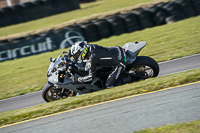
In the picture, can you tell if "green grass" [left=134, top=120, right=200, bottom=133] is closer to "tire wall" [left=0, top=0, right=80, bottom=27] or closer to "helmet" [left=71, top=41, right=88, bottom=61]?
"helmet" [left=71, top=41, right=88, bottom=61]

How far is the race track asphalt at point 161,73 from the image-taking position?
7.98 metres

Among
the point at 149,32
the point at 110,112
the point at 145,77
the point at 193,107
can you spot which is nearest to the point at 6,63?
the point at 149,32

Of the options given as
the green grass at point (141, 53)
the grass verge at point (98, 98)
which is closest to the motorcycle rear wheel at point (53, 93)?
the grass verge at point (98, 98)

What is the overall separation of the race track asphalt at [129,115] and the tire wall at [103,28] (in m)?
9.88

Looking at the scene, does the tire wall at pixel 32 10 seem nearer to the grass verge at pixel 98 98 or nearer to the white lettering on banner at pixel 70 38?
the white lettering on banner at pixel 70 38

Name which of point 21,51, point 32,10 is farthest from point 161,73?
point 32,10

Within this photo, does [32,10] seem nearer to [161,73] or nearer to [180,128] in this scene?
[161,73]

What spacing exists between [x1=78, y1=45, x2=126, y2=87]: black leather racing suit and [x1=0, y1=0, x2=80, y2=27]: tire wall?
2220 cm

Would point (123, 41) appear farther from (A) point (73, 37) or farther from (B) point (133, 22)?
(A) point (73, 37)

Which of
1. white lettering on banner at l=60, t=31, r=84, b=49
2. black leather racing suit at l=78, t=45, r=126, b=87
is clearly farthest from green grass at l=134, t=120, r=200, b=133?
white lettering on banner at l=60, t=31, r=84, b=49

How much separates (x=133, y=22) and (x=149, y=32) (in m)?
1.41

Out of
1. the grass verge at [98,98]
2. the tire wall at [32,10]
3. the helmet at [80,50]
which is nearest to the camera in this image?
the grass verge at [98,98]

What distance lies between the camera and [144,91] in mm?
6086

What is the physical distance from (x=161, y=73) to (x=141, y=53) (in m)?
3.30
